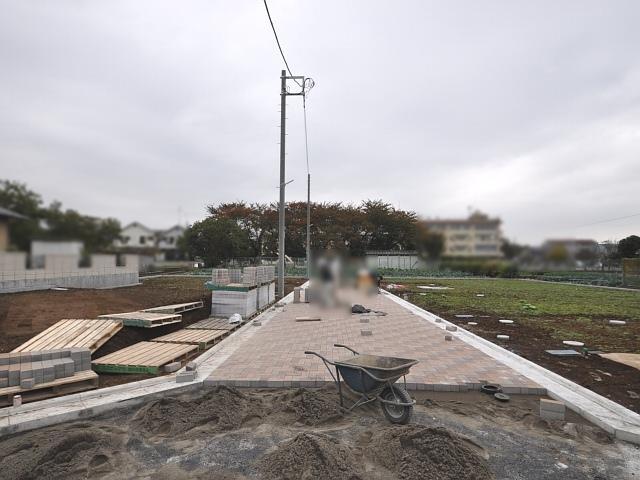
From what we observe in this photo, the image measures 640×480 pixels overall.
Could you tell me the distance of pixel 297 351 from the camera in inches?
264

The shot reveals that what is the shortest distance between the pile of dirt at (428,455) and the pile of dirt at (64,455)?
228cm

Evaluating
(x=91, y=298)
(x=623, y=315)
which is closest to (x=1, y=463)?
(x=91, y=298)

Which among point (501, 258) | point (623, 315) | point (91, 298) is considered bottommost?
point (623, 315)

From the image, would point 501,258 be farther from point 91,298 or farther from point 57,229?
point 91,298

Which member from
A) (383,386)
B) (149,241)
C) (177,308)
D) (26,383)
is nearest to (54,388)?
(26,383)

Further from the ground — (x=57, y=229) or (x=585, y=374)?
(x=57, y=229)

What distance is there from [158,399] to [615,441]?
4916 mm

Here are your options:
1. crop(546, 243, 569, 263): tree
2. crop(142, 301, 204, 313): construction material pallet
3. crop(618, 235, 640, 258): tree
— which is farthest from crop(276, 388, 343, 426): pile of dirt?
crop(618, 235, 640, 258): tree

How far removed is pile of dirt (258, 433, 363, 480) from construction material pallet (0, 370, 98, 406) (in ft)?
9.55

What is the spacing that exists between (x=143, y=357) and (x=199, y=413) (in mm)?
2282

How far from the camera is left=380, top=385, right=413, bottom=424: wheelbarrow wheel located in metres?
3.81

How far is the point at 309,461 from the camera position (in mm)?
2990

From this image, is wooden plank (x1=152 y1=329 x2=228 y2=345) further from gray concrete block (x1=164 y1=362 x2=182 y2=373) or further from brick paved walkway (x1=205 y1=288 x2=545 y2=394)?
gray concrete block (x1=164 y1=362 x2=182 y2=373)

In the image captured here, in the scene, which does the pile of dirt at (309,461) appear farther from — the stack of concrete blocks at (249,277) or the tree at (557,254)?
the stack of concrete blocks at (249,277)
